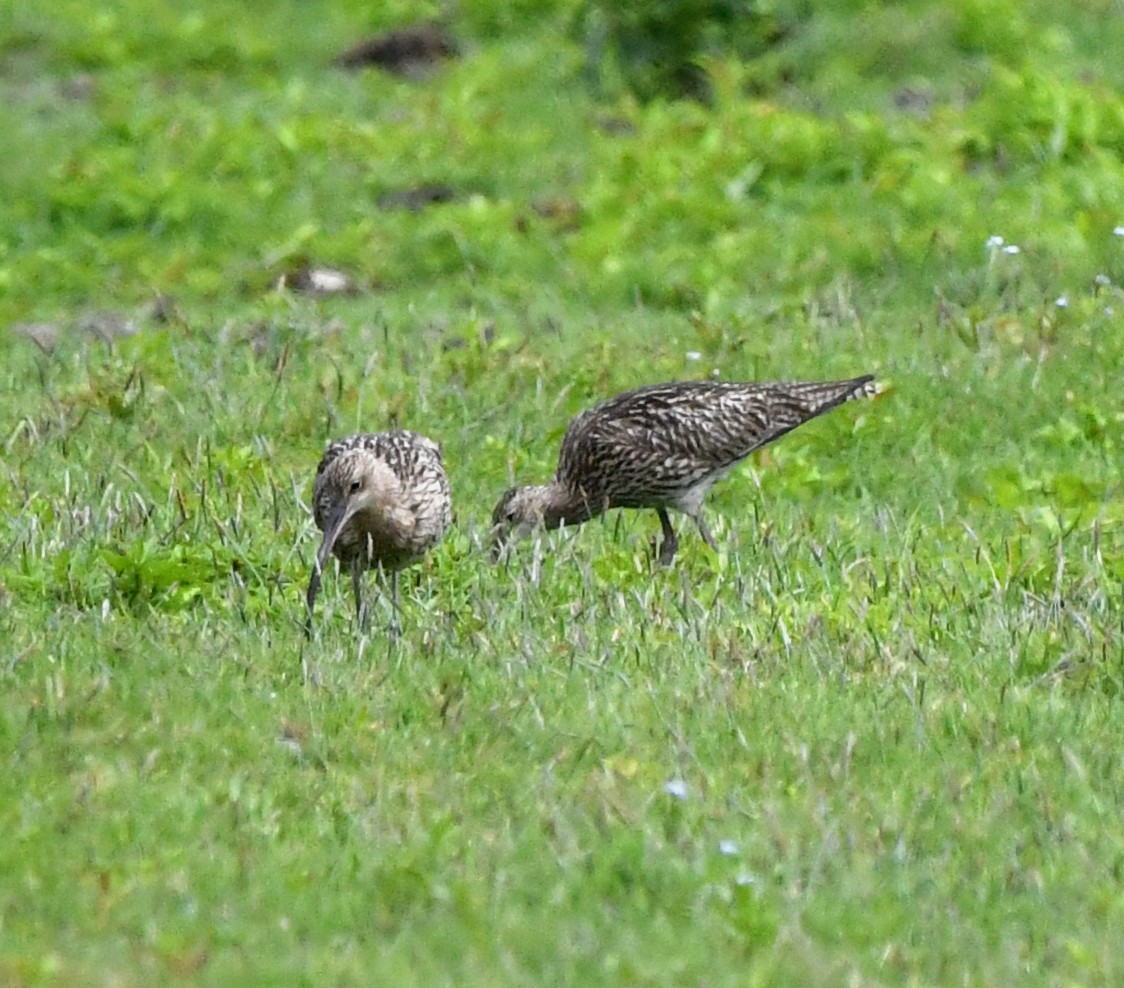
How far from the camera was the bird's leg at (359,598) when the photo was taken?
7512mm

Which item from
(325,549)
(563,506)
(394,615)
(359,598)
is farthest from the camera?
(563,506)

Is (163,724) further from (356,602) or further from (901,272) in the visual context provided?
(901,272)

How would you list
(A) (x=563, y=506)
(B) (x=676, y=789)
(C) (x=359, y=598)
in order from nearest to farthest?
(B) (x=676, y=789), (C) (x=359, y=598), (A) (x=563, y=506)

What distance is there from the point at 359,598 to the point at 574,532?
5.03ft

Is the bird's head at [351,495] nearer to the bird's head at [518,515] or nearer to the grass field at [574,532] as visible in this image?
the grass field at [574,532]

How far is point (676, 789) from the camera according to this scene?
19.4 ft

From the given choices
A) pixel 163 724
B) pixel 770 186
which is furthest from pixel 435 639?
pixel 770 186

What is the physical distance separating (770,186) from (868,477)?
4.18 m

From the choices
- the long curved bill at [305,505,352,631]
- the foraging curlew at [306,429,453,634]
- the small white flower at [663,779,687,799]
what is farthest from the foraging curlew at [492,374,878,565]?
the small white flower at [663,779,687,799]

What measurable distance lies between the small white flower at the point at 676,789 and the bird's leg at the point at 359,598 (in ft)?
5.40

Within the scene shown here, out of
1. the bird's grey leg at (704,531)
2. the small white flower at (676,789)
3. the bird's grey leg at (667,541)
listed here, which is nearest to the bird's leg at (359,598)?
the bird's grey leg at (667,541)

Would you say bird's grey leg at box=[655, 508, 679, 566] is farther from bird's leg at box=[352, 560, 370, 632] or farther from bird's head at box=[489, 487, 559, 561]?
bird's leg at box=[352, 560, 370, 632]

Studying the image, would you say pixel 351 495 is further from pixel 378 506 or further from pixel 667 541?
pixel 667 541

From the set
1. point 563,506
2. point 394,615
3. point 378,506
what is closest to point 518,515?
point 563,506
